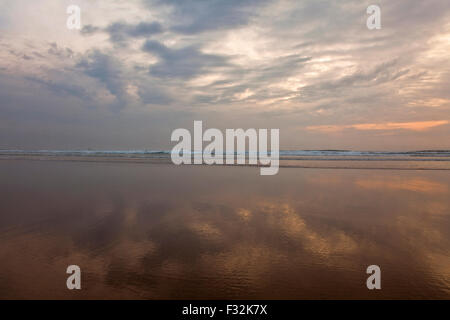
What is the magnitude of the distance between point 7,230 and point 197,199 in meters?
4.98

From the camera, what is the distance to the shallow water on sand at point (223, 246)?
336 centimetres

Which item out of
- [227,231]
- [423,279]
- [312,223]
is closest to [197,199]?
[227,231]

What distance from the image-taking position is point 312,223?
6152mm

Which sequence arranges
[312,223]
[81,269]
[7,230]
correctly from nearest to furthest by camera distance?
1. [81,269]
2. [7,230]
3. [312,223]

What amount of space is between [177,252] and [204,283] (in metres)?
1.09

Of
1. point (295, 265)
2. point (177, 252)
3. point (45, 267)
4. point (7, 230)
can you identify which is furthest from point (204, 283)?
point (7, 230)

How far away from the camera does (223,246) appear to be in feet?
15.5

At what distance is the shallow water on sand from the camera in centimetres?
336

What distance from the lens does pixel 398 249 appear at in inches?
181

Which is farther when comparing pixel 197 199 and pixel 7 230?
pixel 197 199

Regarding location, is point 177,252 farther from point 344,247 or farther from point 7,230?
point 7,230
